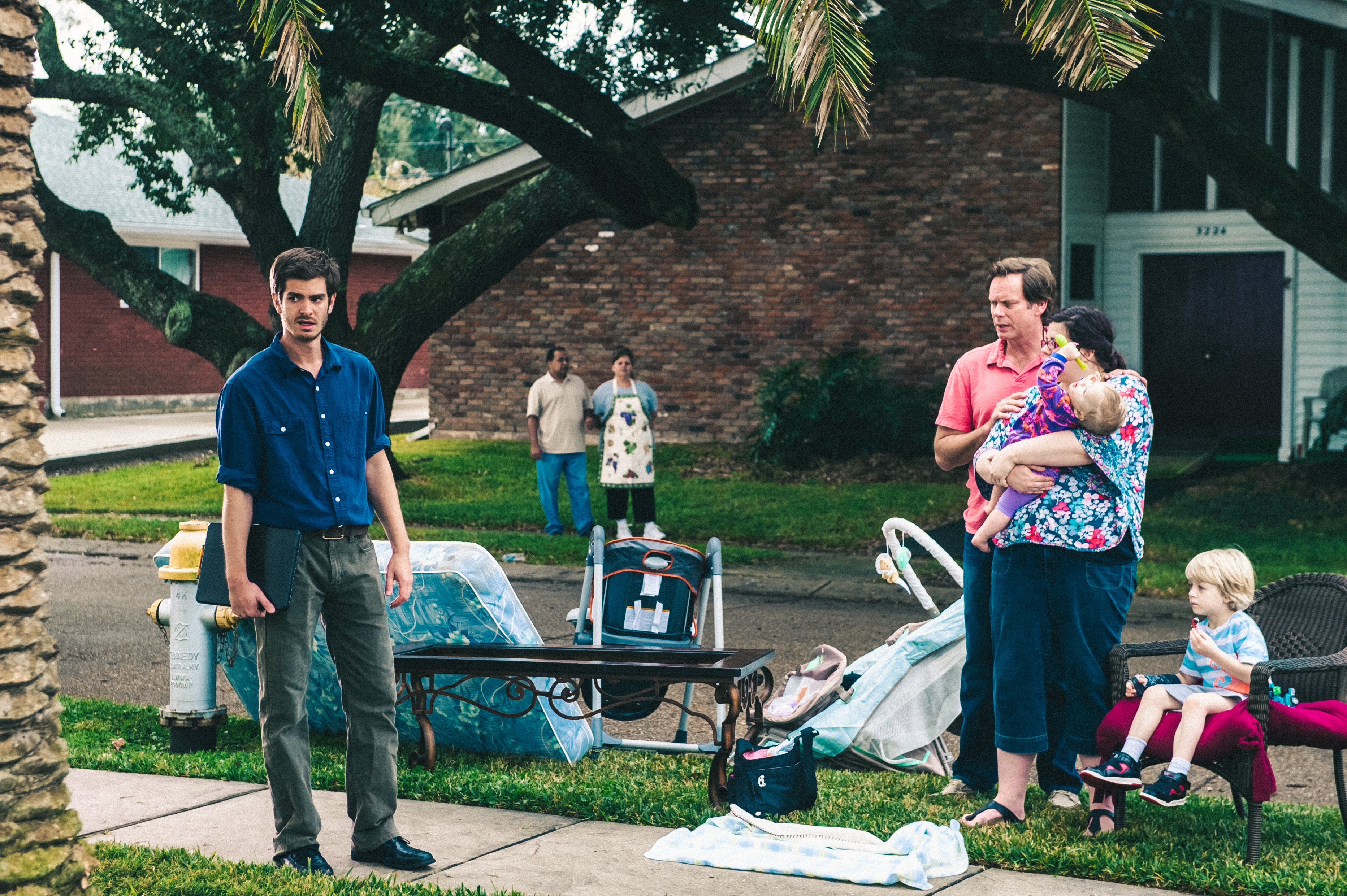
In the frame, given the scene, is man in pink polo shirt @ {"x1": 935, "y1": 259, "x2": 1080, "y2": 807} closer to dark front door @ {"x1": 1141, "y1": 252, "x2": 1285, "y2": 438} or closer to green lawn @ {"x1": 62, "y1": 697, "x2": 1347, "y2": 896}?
green lawn @ {"x1": 62, "y1": 697, "x2": 1347, "y2": 896}

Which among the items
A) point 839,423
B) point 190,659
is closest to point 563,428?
point 839,423

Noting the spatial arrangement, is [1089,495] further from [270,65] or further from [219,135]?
[219,135]

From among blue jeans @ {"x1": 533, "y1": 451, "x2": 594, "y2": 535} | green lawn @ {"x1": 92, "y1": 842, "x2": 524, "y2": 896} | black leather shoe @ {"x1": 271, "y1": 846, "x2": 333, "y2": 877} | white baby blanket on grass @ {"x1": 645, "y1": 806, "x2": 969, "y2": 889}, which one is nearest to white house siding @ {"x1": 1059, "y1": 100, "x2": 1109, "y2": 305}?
blue jeans @ {"x1": 533, "y1": 451, "x2": 594, "y2": 535}

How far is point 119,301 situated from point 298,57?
23.3 meters

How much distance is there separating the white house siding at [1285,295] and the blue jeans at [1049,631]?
1413 centimetres

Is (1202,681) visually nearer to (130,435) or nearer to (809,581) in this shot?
(809,581)

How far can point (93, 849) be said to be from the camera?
14.5ft

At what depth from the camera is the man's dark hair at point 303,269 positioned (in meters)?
4.34

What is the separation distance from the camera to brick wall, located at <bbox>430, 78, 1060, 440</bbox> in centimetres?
1923

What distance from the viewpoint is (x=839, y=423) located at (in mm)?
18172

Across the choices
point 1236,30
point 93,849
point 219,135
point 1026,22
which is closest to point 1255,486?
point 1236,30

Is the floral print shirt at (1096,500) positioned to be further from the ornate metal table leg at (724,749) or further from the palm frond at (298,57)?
the palm frond at (298,57)

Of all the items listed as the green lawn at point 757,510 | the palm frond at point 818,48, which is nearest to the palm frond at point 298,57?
the palm frond at point 818,48

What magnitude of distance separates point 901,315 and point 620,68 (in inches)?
248
